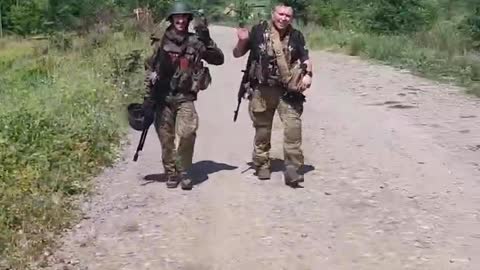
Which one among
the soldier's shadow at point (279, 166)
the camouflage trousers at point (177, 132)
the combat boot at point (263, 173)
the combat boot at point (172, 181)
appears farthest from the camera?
the soldier's shadow at point (279, 166)

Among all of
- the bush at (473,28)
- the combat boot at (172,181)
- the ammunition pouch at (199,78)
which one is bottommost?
the bush at (473,28)

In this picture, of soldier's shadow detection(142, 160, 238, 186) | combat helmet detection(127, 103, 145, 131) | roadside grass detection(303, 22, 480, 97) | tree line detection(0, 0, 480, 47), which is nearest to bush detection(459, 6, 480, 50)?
tree line detection(0, 0, 480, 47)

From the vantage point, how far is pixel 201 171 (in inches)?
339

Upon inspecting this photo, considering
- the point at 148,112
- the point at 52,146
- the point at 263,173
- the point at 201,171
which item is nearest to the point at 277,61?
the point at 263,173

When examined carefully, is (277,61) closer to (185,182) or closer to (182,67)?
(182,67)

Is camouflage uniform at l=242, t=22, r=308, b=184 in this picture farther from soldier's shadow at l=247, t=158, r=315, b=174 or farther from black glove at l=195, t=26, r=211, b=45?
black glove at l=195, t=26, r=211, b=45

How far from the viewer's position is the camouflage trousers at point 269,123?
7.91 metres

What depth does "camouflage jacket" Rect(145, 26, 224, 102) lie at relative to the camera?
7.53m

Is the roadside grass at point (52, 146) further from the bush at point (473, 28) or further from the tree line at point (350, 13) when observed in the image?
the bush at point (473, 28)

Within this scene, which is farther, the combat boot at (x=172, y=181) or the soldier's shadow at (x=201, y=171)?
the soldier's shadow at (x=201, y=171)

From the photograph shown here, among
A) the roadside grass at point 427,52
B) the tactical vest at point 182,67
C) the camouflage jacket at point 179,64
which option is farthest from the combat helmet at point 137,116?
the roadside grass at point 427,52

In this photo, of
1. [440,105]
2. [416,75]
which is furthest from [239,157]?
[416,75]

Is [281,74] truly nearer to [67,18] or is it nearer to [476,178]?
[476,178]

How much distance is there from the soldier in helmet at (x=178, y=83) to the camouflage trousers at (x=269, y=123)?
1.99 ft
